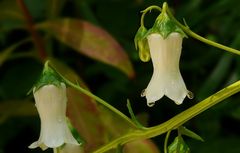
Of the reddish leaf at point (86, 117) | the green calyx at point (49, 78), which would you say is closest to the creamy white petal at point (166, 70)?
the green calyx at point (49, 78)

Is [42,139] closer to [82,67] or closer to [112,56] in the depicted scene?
[112,56]

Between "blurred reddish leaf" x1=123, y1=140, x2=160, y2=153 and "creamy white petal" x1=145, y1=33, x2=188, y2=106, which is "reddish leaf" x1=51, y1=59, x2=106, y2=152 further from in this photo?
"creamy white petal" x1=145, y1=33, x2=188, y2=106

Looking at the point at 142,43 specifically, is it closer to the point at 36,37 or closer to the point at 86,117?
the point at 86,117

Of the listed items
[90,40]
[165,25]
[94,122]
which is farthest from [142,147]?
[165,25]

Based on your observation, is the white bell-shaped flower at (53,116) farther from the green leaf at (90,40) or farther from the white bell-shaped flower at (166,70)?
the green leaf at (90,40)

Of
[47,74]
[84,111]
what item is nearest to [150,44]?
[47,74]
